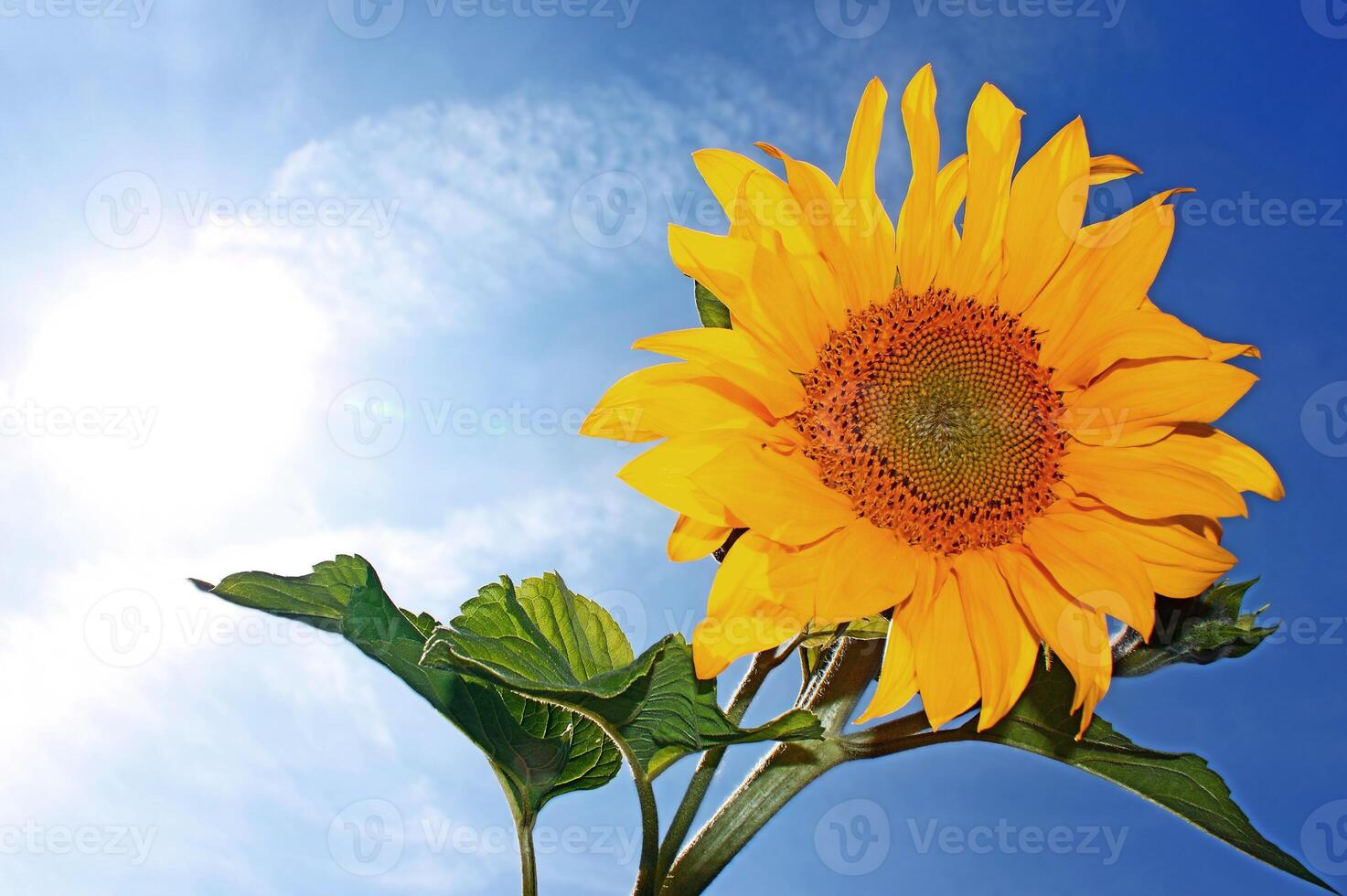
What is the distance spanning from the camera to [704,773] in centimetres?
177

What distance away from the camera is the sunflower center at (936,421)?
163 centimetres

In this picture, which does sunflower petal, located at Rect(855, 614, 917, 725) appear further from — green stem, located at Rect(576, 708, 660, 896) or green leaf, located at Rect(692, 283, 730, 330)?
green leaf, located at Rect(692, 283, 730, 330)

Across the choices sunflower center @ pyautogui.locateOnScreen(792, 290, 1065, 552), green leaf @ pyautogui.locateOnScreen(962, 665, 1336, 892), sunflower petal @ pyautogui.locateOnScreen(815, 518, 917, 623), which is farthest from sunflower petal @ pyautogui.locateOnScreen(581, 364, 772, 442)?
green leaf @ pyautogui.locateOnScreen(962, 665, 1336, 892)

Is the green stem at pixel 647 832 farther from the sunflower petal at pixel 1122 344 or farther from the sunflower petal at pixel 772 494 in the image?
the sunflower petal at pixel 1122 344

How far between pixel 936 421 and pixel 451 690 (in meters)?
0.86

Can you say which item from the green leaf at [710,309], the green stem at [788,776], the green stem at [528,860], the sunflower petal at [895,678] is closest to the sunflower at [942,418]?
the sunflower petal at [895,678]

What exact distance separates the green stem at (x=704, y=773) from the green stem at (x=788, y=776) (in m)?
0.02

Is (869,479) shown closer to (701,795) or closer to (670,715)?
(670,715)

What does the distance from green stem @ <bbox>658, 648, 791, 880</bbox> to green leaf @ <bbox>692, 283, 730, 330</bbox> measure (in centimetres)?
55


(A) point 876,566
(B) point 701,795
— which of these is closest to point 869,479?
(A) point 876,566

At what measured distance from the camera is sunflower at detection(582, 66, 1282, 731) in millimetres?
1508

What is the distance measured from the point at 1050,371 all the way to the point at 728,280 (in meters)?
0.57

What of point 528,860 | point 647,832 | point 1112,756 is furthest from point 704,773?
point 1112,756

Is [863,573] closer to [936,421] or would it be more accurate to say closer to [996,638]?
[996,638]
